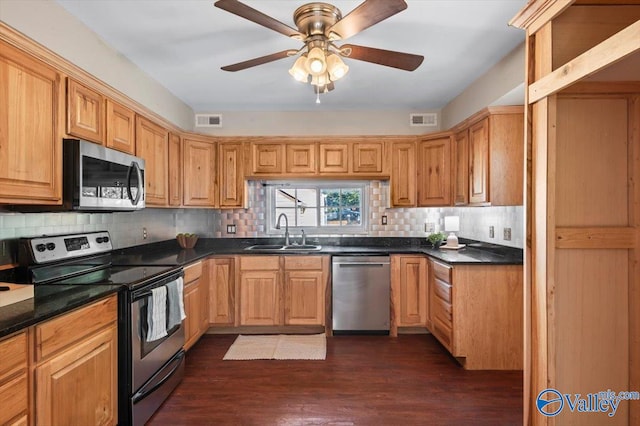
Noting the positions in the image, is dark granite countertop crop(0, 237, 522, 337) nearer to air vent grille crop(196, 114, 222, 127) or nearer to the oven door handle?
the oven door handle

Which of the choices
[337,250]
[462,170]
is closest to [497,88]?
[462,170]

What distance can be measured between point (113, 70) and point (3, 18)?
0.89 meters

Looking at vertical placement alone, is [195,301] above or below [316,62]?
below

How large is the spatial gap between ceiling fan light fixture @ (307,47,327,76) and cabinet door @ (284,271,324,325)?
2.20 metres

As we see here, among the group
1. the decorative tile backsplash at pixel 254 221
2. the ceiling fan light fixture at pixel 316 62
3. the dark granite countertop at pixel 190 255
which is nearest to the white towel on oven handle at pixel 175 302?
the dark granite countertop at pixel 190 255

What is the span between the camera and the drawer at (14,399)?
4.04 ft

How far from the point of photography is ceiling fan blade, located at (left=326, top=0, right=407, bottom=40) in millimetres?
1520

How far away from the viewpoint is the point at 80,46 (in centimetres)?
225

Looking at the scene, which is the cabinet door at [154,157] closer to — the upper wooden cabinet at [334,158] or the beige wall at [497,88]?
the upper wooden cabinet at [334,158]

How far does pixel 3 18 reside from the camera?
1.71 meters

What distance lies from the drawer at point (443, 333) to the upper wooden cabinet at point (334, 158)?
1.82 metres

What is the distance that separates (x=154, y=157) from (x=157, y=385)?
185 centimetres

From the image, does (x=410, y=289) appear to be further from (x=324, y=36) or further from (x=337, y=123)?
(x=324, y=36)

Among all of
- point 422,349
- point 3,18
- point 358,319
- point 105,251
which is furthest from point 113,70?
point 422,349
